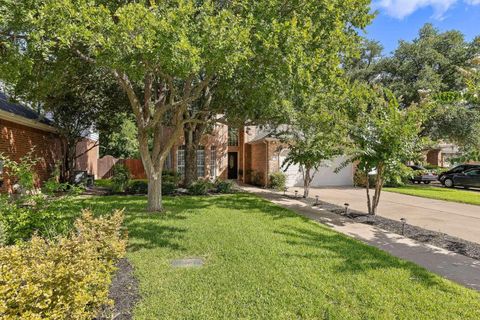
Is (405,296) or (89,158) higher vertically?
(89,158)

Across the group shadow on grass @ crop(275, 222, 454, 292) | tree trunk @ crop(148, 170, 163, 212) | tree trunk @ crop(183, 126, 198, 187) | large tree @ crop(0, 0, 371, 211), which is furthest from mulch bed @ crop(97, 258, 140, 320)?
tree trunk @ crop(183, 126, 198, 187)

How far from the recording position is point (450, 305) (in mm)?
4055

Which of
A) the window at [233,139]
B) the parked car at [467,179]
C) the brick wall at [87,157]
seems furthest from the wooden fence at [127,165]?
the parked car at [467,179]

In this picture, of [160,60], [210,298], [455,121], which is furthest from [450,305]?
[455,121]

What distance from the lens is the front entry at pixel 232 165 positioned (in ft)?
76.8

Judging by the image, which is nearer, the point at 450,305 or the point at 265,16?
the point at 450,305

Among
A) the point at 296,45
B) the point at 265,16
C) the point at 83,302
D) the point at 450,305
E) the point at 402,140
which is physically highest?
the point at 265,16

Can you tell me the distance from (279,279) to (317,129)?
887cm

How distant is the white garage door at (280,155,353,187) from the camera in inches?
803

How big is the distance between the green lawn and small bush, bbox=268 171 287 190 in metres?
10.2

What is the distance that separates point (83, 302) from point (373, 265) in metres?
4.82

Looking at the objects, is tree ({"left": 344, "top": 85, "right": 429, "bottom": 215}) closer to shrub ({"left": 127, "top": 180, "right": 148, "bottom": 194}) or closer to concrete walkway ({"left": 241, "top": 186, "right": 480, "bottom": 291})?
concrete walkway ({"left": 241, "top": 186, "right": 480, "bottom": 291})

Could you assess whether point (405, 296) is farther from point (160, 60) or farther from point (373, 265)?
point (160, 60)

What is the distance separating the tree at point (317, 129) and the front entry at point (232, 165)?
10258 mm
